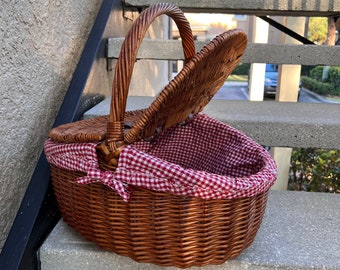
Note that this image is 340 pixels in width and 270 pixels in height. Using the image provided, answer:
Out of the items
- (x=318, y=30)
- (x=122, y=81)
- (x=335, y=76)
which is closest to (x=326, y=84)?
(x=335, y=76)

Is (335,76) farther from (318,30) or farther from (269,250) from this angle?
(269,250)

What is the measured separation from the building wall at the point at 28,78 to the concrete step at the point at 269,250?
0.13 metres

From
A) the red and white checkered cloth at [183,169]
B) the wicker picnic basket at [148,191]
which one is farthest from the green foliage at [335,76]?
the wicker picnic basket at [148,191]

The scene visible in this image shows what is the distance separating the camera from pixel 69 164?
Result: 1.94 ft

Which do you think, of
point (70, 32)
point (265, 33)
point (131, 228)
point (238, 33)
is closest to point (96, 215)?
point (131, 228)

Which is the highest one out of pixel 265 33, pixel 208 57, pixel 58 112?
pixel 208 57

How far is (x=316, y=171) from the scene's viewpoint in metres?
1.77

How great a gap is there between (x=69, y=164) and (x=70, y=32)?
507mm

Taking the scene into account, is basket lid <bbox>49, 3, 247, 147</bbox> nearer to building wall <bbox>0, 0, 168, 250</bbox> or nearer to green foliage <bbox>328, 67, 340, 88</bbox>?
building wall <bbox>0, 0, 168, 250</bbox>

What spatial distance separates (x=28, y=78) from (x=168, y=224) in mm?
444

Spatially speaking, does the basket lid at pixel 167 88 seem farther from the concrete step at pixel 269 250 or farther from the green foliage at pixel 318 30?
the green foliage at pixel 318 30

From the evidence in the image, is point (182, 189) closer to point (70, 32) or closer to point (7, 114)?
point (7, 114)

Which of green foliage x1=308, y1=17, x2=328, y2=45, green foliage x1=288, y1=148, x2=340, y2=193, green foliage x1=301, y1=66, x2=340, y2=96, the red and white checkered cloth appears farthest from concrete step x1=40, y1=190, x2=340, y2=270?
green foliage x1=308, y1=17, x2=328, y2=45

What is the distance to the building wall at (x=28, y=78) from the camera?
2.20 ft
